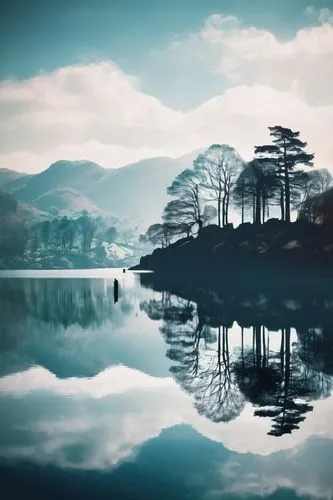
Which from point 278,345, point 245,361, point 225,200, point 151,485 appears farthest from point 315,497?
point 225,200

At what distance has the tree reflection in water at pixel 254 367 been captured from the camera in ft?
39.5

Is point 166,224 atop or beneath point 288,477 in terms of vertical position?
atop

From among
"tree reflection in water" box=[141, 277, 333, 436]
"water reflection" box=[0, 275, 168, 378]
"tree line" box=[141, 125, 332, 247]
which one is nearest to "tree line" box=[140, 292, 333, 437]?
"tree reflection in water" box=[141, 277, 333, 436]

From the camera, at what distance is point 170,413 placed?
11938 mm

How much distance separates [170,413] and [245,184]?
6895 cm

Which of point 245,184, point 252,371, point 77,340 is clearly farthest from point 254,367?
point 245,184

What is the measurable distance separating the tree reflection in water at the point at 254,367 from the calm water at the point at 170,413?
2.1 inches

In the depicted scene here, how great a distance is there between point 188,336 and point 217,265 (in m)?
57.0

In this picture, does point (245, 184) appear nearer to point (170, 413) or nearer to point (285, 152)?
point (285, 152)

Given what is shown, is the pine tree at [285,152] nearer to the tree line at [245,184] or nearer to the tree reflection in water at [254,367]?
the tree line at [245,184]

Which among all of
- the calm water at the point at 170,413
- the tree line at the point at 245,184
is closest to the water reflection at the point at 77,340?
the calm water at the point at 170,413

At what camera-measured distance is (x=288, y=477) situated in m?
8.28

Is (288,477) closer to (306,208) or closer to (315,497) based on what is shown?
(315,497)

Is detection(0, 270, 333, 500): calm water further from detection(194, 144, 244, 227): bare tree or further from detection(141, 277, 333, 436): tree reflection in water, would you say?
detection(194, 144, 244, 227): bare tree
